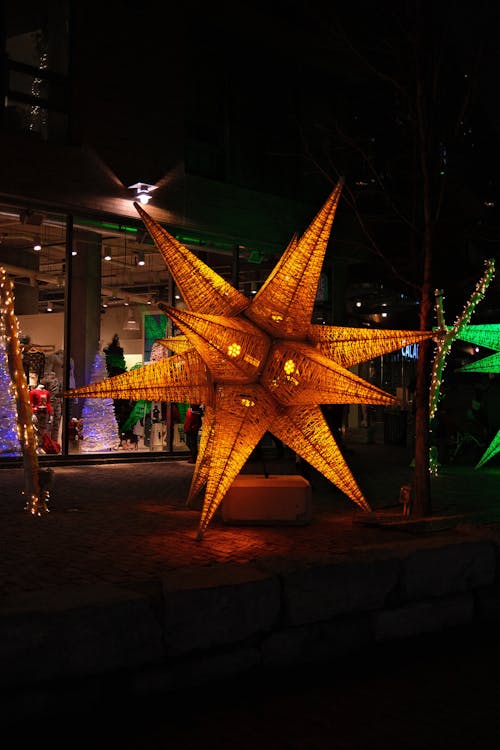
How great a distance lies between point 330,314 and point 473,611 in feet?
43.5

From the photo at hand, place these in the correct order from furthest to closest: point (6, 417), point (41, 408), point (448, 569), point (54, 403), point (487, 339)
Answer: point (54, 403) < point (41, 408) < point (487, 339) < point (6, 417) < point (448, 569)

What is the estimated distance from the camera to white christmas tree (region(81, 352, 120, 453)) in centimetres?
1493

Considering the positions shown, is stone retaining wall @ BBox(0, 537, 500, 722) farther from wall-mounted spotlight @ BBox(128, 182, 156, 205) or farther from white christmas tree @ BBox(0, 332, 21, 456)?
wall-mounted spotlight @ BBox(128, 182, 156, 205)

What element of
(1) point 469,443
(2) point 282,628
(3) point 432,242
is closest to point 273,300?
(3) point 432,242

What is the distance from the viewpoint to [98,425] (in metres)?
15.1

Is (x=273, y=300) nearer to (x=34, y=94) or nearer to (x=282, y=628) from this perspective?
(x=282, y=628)

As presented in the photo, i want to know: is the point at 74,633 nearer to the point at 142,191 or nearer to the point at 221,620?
the point at 221,620

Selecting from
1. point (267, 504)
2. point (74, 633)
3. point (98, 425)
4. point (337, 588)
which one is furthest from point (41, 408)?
point (74, 633)

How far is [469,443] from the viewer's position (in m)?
17.5

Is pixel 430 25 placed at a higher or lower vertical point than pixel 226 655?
higher

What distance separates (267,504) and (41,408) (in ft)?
24.1

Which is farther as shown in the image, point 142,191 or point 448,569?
point 142,191

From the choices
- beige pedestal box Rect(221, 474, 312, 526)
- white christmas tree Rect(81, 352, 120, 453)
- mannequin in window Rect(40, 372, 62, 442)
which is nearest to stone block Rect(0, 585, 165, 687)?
beige pedestal box Rect(221, 474, 312, 526)

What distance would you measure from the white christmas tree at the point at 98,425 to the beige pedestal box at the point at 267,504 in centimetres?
734
